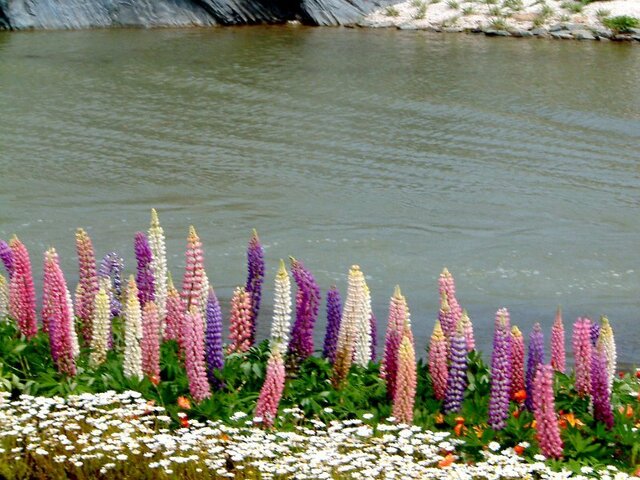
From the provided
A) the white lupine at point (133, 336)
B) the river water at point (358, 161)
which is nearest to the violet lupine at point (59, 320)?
the white lupine at point (133, 336)

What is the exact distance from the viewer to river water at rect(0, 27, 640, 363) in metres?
11.4

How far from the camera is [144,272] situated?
24.7 feet

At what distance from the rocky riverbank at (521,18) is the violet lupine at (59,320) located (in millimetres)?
20278

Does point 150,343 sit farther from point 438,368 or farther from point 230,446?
point 438,368

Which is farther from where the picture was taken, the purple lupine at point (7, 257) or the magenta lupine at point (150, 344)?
the purple lupine at point (7, 257)

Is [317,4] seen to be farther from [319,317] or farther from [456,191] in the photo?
[319,317]

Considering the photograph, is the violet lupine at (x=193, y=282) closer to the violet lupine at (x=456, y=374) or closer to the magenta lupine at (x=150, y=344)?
the magenta lupine at (x=150, y=344)

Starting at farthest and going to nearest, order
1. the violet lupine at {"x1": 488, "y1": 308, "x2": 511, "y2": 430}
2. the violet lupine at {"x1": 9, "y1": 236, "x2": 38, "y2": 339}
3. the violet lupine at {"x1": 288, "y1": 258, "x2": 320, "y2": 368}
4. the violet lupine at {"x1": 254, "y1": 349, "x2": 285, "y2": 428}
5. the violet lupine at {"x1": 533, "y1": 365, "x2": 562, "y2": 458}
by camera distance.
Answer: the violet lupine at {"x1": 9, "y1": 236, "x2": 38, "y2": 339}
the violet lupine at {"x1": 288, "y1": 258, "x2": 320, "y2": 368}
the violet lupine at {"x1": 488, "y1": 308, "x2": 511, "y2": 430}
the violet lupine at {"x1": 254, "y1": 349, "x2": 285, "y2": 428}
the violet lupine at {"x1": 533, "y1": 365, "x2": 562, "y2": 458}

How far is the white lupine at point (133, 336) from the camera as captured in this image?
6.53 m

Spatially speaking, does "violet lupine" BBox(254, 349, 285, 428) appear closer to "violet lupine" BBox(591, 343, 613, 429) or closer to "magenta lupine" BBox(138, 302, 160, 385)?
"magenta lupine" BBox(138, 302, 160, 385)

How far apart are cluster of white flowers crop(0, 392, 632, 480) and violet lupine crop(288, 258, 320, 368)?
0.52 meters

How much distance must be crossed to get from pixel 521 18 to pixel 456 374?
21.1 metres

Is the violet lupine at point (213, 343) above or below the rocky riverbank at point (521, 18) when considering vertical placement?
below

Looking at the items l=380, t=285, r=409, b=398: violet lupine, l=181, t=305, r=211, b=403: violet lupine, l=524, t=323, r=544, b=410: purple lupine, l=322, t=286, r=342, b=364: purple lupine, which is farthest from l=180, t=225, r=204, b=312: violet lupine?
l=524, t=323, r=544, b=410: purple lupine
